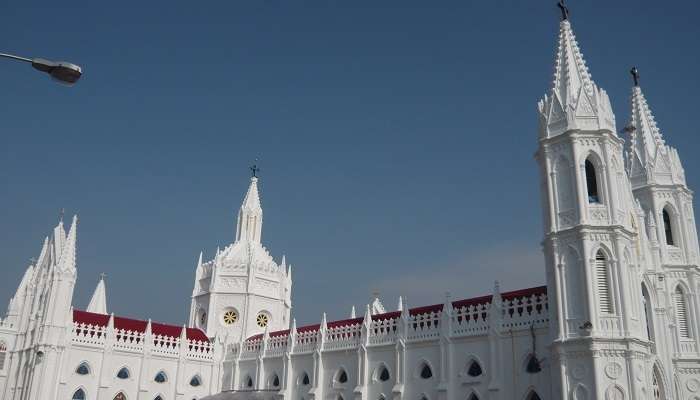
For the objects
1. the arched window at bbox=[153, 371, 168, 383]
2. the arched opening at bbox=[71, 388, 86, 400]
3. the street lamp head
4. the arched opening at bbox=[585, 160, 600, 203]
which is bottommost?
the arched opening at bbox=[71, 388, 86, 400]

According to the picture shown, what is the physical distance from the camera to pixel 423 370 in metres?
37.1

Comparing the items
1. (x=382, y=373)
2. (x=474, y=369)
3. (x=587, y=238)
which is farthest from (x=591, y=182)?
(x=382, y=373)

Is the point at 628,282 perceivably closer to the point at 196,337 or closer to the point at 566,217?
the point at 566,217

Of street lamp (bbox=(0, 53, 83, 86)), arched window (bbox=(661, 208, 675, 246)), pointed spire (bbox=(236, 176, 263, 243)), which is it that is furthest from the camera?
pointed spire (bbox=(236, 176, 263, 243))

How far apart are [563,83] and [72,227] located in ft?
126

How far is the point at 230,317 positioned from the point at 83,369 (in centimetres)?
1435

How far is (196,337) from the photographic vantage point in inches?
2094

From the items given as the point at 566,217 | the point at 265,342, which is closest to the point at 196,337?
the point at 265,342

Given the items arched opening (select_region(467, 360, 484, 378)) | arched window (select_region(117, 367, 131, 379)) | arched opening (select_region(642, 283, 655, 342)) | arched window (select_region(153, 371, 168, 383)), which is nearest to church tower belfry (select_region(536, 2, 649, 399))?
arched opening (select_region(642, 283, 655, 342))

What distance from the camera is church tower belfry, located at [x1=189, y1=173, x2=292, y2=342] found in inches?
2208

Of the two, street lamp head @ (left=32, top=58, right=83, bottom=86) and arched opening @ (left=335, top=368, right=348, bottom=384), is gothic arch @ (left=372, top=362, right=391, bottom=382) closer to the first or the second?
arched opening @ (left=335, top=368, right=348, bottom=384)

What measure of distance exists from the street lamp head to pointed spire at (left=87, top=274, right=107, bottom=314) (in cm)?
6057

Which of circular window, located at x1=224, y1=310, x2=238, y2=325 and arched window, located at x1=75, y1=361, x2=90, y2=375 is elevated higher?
circular window, located at x1=224, y1=310, x2=238, y2=325

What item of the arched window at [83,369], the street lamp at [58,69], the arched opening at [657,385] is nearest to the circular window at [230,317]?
the arched window at [83,369]
